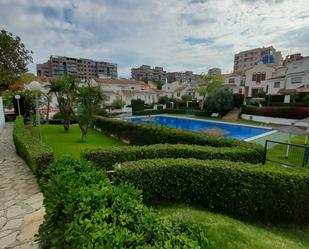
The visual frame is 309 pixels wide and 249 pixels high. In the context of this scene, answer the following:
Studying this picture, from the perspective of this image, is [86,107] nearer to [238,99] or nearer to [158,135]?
[158,135]

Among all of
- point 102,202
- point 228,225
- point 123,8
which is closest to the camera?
point 102,202

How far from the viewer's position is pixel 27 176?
21.9 ft

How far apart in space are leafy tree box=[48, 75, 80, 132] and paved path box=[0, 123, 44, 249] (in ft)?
28.8

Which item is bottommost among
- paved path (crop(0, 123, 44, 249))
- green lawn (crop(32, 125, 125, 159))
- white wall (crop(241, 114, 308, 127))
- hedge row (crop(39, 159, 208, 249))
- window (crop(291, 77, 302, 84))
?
green lawn (crop(32, 125, 125, 159))

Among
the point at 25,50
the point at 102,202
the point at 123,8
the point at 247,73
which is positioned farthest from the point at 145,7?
the point at 247,73

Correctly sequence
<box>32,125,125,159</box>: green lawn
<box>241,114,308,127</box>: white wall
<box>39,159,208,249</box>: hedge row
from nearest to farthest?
<box>39,159,208,249</box>: hedge row → <box>32,125,125,159</box>: green lawn → <box>241,114,308,127</box>: white wall

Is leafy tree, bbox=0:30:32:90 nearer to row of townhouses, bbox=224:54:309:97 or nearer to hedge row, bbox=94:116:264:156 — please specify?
hedge row, bbox=94:116:264:156

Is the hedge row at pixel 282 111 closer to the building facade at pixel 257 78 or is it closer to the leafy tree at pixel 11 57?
the building facade at pixel 257 78

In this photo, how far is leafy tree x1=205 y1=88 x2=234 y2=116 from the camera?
91.3 feet

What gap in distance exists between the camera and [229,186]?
4.44 m

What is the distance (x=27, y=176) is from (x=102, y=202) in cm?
593

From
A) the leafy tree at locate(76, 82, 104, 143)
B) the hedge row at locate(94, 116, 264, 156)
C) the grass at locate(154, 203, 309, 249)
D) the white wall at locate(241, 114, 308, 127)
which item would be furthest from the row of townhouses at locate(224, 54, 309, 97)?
the grass at locate(154, 203, 309, 249)

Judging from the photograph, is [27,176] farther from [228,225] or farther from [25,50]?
[228,225]

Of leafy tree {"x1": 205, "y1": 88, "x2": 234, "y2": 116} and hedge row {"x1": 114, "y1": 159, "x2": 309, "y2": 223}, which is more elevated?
leafy tree {"x1": 205, "y1": 88, "x2": 234, "y2": 116}
